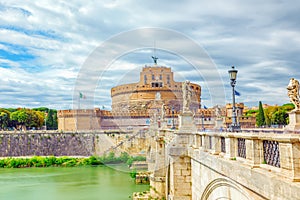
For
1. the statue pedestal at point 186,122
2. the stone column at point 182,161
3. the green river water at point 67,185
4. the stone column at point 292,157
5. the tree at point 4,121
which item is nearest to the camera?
the stone column at point 292,157

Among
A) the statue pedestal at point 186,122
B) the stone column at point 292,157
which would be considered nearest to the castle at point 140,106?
the statue pedestal at point 186,122

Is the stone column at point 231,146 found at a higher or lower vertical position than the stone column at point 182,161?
higher

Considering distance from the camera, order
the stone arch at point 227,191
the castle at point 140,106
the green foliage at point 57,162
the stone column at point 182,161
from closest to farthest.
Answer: the stone arch at point 227,191, the stone column at point 182,161, the green foliage at point 57,162, the castle at point 140,106

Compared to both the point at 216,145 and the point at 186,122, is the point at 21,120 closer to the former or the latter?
the point at 186,122

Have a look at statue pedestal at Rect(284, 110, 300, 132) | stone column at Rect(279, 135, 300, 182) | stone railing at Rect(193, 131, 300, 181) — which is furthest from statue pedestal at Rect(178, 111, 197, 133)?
stone column at Rect(279, 135, 300, 182)

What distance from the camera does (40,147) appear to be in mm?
45844

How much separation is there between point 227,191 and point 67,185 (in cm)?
2120

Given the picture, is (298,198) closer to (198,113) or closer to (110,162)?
(110,162)

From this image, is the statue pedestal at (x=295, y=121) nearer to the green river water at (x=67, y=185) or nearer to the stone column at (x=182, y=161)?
the stone column at (x=182, y=161)

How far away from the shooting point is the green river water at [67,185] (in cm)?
2136

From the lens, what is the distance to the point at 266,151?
4.38 metres

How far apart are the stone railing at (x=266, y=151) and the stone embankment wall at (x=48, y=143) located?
40086 mm

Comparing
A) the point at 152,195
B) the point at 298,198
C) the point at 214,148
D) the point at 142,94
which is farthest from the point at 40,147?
the point at 298,198

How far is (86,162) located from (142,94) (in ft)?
82.5
